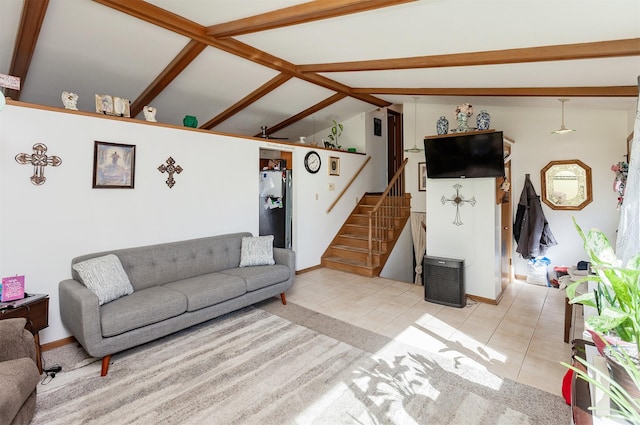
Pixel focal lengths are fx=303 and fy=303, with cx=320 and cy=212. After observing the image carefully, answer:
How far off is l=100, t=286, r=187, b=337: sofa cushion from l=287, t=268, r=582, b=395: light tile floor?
5.23 ft

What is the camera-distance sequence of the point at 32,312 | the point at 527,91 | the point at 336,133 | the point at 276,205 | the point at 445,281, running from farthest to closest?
1. the point at 336,133
2. the point at 276,205
3. the point at 445,281
4. the point at 527,91
5. the point at 32,312

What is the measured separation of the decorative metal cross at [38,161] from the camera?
270 centimetres

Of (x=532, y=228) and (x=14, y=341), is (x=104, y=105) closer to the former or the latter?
(x=14, y=341)

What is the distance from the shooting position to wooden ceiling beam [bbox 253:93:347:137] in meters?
5.54

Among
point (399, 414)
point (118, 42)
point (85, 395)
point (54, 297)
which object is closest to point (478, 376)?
point (399, 414)

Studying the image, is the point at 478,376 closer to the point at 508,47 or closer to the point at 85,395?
the point at 508,47

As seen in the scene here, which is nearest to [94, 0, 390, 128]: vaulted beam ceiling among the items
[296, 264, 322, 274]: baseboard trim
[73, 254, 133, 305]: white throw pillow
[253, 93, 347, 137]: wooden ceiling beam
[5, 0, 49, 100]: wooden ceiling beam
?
[5, 0, 49, 100]: wooden ceiling beam

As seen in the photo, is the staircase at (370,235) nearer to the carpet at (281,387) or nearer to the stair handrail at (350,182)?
the stair handrail at (350,182)

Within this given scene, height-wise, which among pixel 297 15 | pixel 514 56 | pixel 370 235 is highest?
pixel 297 15

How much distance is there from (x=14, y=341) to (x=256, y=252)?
234cm

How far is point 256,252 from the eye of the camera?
3.96 meters

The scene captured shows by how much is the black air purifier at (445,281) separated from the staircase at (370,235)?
127cm

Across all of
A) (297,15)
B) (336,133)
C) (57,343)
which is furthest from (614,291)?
(336,133)

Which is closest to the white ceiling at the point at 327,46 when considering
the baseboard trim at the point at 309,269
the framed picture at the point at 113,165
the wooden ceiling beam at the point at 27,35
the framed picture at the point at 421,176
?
the wooden ceiling beam at the point at 27,35
